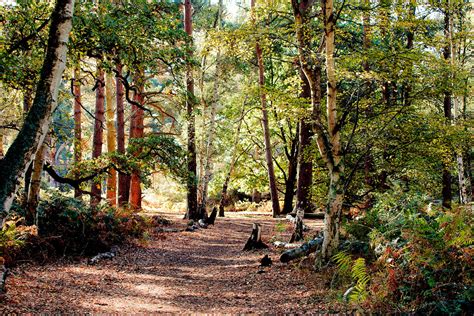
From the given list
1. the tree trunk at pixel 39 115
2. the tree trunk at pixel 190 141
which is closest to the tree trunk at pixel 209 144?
the tree trunk at pixel 190 141

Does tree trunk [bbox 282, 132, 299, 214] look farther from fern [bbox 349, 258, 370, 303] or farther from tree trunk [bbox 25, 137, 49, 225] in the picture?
fern [bbox 349, 258, 370, 303]

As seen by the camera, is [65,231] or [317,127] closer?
[317,127]

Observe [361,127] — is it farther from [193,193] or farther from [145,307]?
[193,193]

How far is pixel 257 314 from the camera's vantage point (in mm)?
Answer: 5543

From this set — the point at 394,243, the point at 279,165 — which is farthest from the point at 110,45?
the point at 279,165

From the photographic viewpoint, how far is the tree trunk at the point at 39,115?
485cm

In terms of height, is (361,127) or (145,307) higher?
(361,127)

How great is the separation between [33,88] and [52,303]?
4581 mm

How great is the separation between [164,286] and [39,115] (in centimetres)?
385

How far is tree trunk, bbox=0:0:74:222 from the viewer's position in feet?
15.9

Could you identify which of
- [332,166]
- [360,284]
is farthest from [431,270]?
[332,166]

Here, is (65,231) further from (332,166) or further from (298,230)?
(332,166)

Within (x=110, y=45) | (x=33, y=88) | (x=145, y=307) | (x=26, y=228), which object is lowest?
(x=145, y=307)

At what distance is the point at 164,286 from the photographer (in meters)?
7.26
